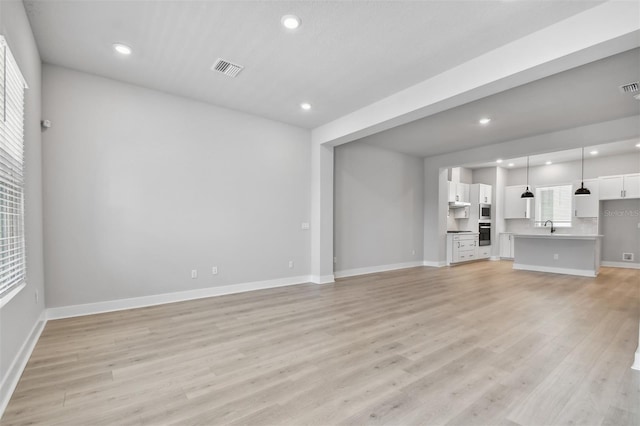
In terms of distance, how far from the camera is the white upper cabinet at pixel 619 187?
7.91 metres

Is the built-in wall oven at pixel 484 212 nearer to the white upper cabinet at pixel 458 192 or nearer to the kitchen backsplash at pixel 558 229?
the white upper cabinet at pixel 458 192

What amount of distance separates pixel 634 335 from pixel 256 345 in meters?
3.99

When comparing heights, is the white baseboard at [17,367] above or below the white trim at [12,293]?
below

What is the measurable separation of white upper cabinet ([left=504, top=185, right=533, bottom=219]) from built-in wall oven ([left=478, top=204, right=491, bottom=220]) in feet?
2.28

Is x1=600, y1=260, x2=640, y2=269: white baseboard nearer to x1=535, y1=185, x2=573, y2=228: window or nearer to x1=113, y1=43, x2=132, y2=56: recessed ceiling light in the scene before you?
x1=535, y1=185, x2=573, y2=228: window

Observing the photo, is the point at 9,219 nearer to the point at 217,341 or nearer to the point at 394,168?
the point at 217,341

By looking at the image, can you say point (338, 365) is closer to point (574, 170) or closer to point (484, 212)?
point (484, 212)

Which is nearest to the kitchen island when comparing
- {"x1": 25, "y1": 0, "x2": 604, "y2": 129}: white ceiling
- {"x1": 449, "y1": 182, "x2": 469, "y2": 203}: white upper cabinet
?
{"x1": 449, "y1": 182, "x2": 469, "y2": 203}: white upper cabinet

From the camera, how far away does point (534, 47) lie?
2924mm

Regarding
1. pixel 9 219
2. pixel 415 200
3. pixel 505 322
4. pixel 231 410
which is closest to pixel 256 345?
pixel 231 410

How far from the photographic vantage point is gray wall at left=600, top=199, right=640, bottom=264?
27.1 ft

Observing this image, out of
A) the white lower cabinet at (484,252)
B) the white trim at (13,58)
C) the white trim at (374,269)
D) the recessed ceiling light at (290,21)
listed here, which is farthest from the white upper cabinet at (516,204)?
the white trim at (13,58)

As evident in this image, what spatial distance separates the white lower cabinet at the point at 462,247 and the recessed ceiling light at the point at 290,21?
23.7 feet

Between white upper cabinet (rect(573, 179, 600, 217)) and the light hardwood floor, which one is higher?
white upper cabinet (rect(573, 179, 600, 217))
